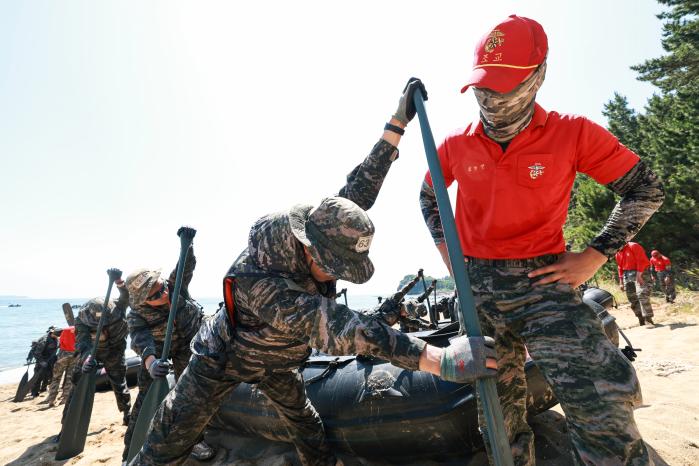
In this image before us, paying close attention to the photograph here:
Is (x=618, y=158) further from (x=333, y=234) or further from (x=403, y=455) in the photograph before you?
(x=403, y=455)

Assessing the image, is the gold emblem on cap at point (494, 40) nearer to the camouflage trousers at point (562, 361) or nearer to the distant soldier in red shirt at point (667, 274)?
the camouflage trousers at point (562, 361)

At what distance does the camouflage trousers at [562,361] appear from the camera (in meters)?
1.51

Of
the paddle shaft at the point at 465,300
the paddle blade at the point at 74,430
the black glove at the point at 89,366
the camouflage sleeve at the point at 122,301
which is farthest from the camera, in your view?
the camouflage sleeve at the point at 122,301

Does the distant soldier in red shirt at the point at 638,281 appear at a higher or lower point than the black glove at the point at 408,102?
lower

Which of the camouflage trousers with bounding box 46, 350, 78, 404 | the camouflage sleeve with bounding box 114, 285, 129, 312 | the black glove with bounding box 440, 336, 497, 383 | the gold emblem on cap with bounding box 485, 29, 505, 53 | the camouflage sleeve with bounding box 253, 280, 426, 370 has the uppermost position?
the gold emblem on cap with bounding box 485, 29, 505, 53

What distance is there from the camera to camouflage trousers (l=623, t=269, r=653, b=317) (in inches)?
323

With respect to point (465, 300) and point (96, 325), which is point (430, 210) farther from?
point (96, 325)

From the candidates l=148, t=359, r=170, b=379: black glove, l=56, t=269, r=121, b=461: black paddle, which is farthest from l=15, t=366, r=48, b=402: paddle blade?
l=148, t=359, r=170, b=379: black glove

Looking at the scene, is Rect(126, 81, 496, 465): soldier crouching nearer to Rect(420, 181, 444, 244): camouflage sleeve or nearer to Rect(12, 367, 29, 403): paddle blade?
Rect(420, 181, 444, 244): camouflage sleeve

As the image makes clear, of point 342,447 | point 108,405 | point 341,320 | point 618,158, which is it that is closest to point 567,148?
point 618,158

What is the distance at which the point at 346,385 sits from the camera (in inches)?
128

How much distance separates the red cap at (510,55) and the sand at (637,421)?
2570 mm

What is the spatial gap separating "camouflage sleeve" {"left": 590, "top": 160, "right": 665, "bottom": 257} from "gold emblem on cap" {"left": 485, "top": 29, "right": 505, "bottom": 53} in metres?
0.86

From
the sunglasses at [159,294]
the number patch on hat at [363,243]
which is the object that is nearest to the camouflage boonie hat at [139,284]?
the sunglasses at [159,294]
